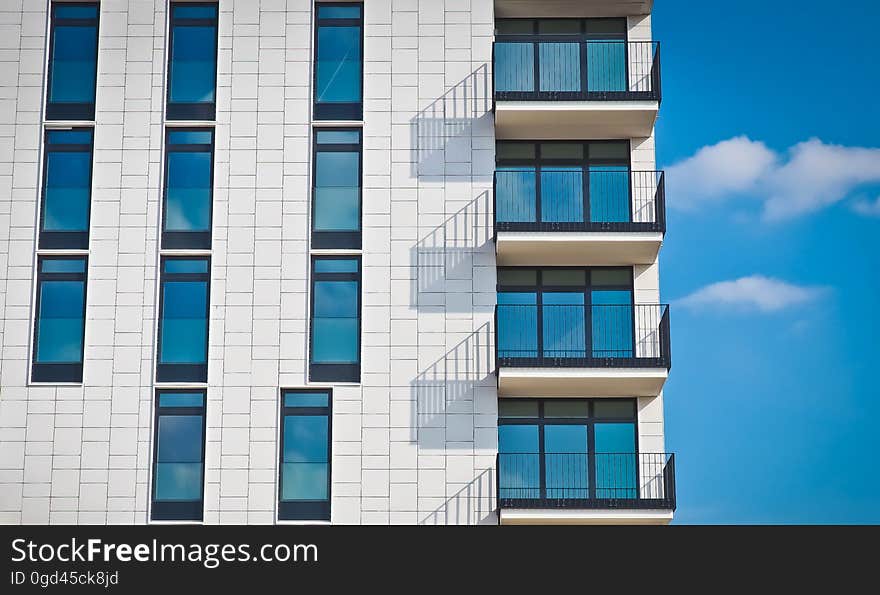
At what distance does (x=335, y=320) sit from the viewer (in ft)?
96.7

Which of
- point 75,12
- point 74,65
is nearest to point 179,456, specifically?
point 74,65

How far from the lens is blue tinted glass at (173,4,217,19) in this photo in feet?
102

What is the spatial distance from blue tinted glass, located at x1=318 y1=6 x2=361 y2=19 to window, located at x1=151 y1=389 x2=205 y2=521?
27.3 feet

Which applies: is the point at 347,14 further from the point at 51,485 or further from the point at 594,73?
the point at 51,485

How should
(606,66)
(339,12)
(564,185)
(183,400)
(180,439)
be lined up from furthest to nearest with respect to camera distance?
(339,12), (606,66), (564,185), (183,400), (180,439)

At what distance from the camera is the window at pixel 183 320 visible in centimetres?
2912

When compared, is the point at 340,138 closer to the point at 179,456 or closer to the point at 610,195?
the point at 610,195

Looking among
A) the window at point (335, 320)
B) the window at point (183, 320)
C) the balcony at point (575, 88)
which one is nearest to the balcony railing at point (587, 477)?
the window at point (335, 320)

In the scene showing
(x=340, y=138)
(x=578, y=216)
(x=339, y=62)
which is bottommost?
(x=578, y=216)

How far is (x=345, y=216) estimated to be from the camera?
98.4 ft

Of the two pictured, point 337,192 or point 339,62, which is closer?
point 337,192

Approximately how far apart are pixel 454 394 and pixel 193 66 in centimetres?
874

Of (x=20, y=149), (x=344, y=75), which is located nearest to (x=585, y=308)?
(x=344, y=75)

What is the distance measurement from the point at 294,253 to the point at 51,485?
21.4ft
